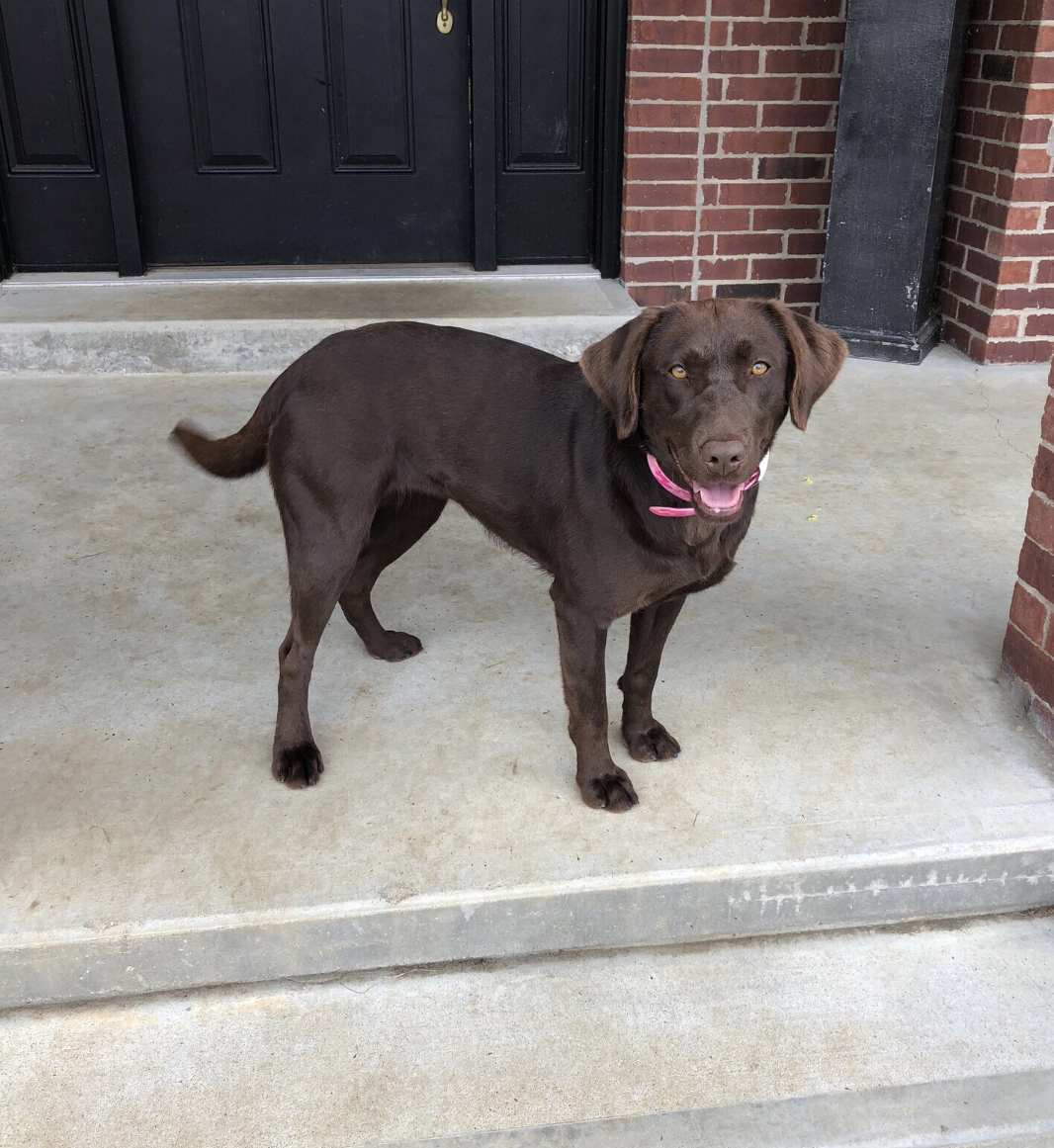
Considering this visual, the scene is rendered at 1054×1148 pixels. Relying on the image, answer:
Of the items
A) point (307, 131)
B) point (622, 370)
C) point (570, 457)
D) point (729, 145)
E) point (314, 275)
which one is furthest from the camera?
point (314, 275)

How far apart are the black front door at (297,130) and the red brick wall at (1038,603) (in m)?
3.53

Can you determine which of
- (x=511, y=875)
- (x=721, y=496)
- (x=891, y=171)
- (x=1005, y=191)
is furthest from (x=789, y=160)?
(x=511, y=875)

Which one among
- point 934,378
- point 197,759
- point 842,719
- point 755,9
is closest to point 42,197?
point 755,9

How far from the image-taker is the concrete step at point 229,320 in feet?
15.7

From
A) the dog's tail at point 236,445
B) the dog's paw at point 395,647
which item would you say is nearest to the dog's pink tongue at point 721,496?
the dog's tail at point 236,445

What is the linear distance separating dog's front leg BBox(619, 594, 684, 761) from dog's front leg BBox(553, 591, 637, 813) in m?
0.16

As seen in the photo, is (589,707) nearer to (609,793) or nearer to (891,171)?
(609,793)

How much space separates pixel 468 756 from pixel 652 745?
0.42m

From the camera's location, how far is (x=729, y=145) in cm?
510

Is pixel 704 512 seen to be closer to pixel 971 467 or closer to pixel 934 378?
pixel 971 467

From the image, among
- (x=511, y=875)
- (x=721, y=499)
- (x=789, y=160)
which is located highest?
(x=789, y=160)

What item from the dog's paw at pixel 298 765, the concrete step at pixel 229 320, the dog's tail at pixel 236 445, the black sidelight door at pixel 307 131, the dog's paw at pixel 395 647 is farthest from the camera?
the black sidelight door at pixel 307 131

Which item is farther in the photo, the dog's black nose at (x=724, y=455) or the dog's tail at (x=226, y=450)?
the dog's tail at (x=226, y=450)

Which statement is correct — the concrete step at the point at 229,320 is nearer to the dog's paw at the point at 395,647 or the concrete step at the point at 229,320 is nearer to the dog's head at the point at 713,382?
the dog's paw at the point at 395,647
